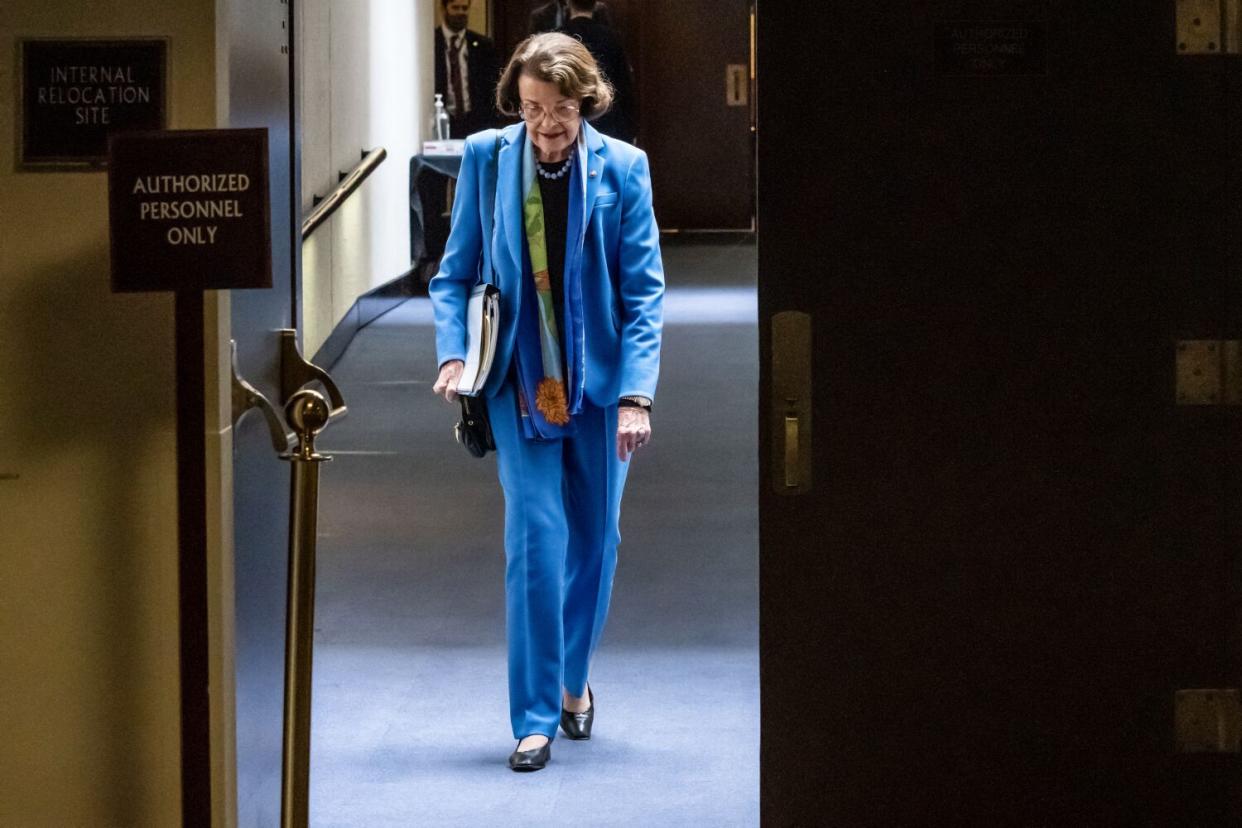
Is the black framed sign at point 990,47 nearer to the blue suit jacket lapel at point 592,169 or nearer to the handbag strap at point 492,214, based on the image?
the blue suit jacket lapel at point 592,169

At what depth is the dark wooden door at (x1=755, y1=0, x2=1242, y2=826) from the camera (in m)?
3.20

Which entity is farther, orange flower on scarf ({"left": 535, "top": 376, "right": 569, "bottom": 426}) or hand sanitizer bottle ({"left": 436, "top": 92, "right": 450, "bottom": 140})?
hand sanitizer bottle ({"left": 436, "top": 92, "right": 450, "bottom": 140})

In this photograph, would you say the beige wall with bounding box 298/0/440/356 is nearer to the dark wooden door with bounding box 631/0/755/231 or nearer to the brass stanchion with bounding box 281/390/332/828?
the dark wooden door with bounding box 631/0/755/231

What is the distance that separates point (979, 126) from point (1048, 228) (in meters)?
0.21

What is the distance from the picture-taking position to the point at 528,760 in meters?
4.20

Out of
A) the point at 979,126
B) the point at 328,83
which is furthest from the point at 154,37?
the point at 328,83

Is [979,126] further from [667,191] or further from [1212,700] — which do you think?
[667,191]

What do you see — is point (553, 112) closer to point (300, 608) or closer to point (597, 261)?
point (597, 261)

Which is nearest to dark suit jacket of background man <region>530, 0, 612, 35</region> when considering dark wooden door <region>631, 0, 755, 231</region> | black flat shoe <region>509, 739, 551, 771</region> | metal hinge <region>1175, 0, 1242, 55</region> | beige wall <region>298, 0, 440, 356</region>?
beige wall <region>298, 0, 440, 356</region>

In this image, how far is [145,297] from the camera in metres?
2.73

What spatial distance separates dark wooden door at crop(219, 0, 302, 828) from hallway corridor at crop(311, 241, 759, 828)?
76 cm

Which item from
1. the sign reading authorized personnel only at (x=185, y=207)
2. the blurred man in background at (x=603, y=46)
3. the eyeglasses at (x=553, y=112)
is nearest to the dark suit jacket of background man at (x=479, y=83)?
the blurred man in background at (x=603, y=46)

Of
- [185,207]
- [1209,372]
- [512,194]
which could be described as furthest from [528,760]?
[185,207]

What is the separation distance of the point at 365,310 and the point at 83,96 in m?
8.73
